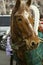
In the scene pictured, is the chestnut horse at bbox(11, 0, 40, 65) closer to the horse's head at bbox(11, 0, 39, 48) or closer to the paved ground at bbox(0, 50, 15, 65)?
the horse's head at bbox(11, 0, 39, 48)

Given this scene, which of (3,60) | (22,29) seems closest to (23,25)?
(22,29)

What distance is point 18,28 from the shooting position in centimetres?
224

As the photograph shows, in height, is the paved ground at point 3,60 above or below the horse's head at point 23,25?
below

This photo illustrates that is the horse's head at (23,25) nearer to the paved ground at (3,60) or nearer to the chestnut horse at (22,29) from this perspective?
the chestnut horse at (22,29)

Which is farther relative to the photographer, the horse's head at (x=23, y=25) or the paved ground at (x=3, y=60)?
the paved ground at (x=3, y=60)

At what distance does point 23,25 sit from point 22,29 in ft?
0.12

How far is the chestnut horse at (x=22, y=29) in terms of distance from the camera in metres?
2.23

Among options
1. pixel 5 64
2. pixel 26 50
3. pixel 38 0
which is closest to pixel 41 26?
pixel 26 50

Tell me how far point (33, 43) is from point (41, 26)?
328 millimetres

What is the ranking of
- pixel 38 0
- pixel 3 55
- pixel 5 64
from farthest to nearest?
pixel 3 55
pixel 5 64
pixel 38 0

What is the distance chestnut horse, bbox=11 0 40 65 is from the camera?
223 centimetres

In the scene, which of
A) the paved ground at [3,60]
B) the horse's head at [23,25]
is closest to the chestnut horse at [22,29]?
the horse's head at [23,25]

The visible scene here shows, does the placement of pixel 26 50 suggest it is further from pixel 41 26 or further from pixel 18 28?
pixel 41 26

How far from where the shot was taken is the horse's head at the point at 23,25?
7.30ft
